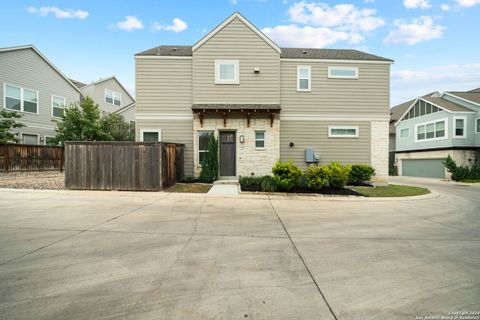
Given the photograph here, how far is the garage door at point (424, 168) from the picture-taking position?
820 inches

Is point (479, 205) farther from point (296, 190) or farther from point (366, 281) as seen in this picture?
point (366, 281)

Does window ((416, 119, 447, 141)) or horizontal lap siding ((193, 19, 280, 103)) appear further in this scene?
window ((416, 119, 447, 141))

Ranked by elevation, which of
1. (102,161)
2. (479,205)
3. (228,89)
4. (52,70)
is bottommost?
(479,205)

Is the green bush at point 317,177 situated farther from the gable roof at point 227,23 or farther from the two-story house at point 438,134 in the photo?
the two-story house at point 438,134

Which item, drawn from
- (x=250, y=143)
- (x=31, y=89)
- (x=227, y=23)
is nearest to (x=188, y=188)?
(x=250, y=143)

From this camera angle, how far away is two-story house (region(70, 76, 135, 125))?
969 inches

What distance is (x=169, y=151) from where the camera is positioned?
1092 cm

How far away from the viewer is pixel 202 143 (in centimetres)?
1296

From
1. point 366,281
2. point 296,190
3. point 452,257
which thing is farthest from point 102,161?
point 452,257

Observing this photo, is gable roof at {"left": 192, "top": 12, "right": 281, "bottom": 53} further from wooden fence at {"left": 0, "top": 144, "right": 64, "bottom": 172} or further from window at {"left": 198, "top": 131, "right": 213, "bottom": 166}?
wooden fence at {"left": 0, "top": 144, "right": 64, "bottom": 172}

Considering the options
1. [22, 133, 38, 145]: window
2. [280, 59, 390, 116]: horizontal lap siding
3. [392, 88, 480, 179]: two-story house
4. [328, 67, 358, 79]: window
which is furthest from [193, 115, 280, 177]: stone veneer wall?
[392, 88, 480, 179]: two-story house

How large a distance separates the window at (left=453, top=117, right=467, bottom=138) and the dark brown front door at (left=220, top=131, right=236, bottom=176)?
19075 mm

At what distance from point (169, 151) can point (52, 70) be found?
56.9 feet

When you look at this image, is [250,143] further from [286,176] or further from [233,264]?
Answer: [233,264]
